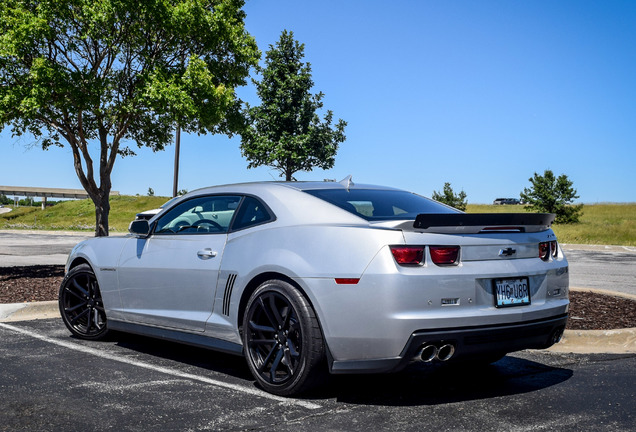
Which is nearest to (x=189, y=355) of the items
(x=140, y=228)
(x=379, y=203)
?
(x=140, y=228)

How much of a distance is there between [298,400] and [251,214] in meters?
1.48

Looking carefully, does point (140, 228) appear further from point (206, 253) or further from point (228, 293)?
point (228, 293)

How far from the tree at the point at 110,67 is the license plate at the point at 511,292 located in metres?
8.74

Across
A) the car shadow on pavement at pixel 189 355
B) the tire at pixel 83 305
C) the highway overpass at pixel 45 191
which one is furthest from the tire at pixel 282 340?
the highway overpass at pixel 45 191

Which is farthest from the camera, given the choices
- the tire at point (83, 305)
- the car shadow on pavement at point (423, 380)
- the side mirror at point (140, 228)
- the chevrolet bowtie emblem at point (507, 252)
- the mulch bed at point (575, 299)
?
the mulch bed at point (575, 299)

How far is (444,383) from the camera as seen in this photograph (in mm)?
4949

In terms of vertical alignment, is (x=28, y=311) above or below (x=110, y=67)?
below

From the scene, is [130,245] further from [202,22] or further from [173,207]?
[202,22]

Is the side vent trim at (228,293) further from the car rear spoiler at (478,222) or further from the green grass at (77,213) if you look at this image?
the green grass at (77,213)

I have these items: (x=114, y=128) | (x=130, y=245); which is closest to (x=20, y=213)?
(x=114, y=128)

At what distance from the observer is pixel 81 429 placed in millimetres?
3760

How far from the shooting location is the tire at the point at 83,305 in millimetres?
6508

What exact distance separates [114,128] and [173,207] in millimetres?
8875

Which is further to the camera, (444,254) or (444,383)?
(444,383)
